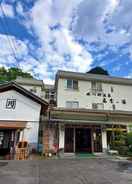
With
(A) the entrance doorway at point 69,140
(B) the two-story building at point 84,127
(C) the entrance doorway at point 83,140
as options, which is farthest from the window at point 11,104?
(C) the entrance doorway at point 83,140

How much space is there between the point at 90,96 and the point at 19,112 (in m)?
11.1

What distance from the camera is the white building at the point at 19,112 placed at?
51.6 feet

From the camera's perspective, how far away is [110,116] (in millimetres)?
17906

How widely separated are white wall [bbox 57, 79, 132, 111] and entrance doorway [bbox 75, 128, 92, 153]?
599 centimetres

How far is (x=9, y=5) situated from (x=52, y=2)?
2.62m

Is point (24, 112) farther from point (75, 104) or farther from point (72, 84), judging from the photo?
point (72, 84)

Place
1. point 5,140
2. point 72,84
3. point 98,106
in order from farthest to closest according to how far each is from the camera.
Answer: point 72,84 → point 98,106 → point 5,140

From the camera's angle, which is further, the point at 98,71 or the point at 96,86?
the point at 98,71

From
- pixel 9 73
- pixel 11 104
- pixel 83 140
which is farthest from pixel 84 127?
pixel 9 73

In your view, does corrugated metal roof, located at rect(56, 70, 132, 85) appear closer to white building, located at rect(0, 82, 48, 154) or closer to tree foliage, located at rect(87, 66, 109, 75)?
white building, located at rect(0, 82, 48, 154)

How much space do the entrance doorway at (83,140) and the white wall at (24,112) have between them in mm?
Answer: 4224

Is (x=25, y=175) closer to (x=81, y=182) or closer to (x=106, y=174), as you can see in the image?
(x=81, y=182)

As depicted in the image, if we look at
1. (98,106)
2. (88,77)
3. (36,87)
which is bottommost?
(98,106)

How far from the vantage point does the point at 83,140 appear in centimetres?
1755
